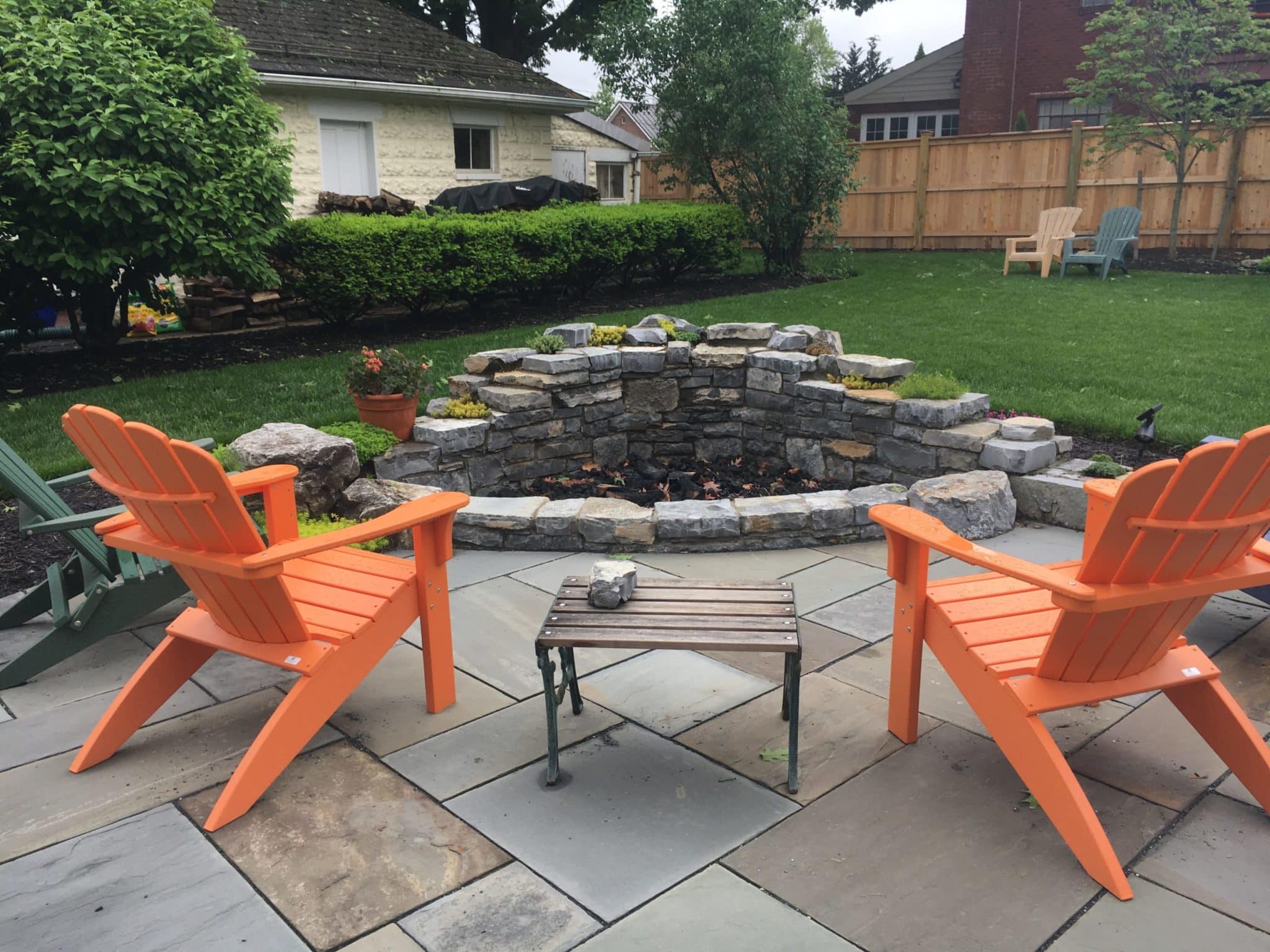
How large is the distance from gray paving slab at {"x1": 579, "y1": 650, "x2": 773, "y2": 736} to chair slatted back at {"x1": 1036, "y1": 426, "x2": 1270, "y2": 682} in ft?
3.55

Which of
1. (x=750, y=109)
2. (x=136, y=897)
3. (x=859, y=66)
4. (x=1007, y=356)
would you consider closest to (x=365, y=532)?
(x=136, y=897)

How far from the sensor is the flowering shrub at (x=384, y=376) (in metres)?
5.24

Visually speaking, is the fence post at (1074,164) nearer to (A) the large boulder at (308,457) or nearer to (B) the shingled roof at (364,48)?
(B) the shingled roof at (364,48)

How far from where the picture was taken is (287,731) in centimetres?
249

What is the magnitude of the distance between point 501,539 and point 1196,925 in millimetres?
3218

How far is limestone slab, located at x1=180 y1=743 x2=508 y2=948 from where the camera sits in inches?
85.0

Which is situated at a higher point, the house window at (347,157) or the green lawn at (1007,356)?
the house window at (347,157)

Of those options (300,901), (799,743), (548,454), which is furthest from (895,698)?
(548,454)

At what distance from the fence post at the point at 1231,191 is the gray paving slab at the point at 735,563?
11.0m

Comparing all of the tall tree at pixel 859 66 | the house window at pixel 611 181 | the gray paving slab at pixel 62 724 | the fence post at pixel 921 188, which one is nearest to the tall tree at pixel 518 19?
the house window at pixel 611 181

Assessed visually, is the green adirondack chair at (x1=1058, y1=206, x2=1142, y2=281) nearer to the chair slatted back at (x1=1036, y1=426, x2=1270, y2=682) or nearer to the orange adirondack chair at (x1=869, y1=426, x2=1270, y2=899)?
the orange adirondack chair at (x1=869, y1=426, x2=1270, y2=899)

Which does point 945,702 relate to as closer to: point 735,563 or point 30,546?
point 735,563

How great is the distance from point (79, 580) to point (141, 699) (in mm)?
967

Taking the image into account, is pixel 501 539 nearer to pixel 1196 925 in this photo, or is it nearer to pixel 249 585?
pixel 249 585
